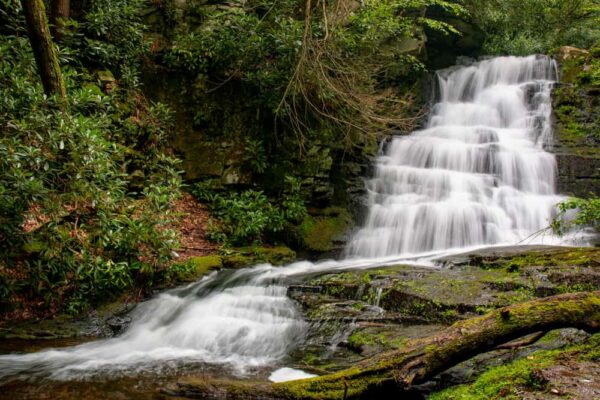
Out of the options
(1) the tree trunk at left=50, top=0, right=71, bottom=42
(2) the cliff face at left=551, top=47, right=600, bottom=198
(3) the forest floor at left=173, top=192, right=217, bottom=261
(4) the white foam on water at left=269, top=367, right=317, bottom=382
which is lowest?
(4) the white foam on water at left=269, top=367, right=317, bottom=382

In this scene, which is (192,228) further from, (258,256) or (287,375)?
(287,375)

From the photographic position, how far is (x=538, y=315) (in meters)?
3.47

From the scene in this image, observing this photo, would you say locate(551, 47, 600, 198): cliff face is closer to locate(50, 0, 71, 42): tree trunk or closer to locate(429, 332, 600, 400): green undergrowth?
locate(429, 332, 600, 400): green undergrowth

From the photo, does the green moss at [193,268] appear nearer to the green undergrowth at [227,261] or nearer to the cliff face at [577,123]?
the green undergrowth at [227,261]

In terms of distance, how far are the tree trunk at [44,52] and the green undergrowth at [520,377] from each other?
5.92m

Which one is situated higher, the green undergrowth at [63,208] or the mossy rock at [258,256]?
the green undergrowth at [63,208]

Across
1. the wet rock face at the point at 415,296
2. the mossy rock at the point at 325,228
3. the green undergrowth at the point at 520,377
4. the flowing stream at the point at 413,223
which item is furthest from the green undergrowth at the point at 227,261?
the green undergrowth at the point at 520,377

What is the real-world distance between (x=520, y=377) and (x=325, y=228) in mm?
7063

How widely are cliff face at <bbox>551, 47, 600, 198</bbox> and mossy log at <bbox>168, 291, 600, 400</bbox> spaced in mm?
8129

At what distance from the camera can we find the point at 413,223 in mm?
10016

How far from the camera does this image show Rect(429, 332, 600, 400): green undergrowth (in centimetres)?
306

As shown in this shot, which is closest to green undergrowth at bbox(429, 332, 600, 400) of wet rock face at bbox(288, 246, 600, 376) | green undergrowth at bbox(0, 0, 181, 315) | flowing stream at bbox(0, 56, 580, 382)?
wet rock face at bbox(288, 246, 600, 376)

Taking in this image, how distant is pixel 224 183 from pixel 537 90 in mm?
10138

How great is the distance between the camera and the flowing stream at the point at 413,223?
5332 mm
